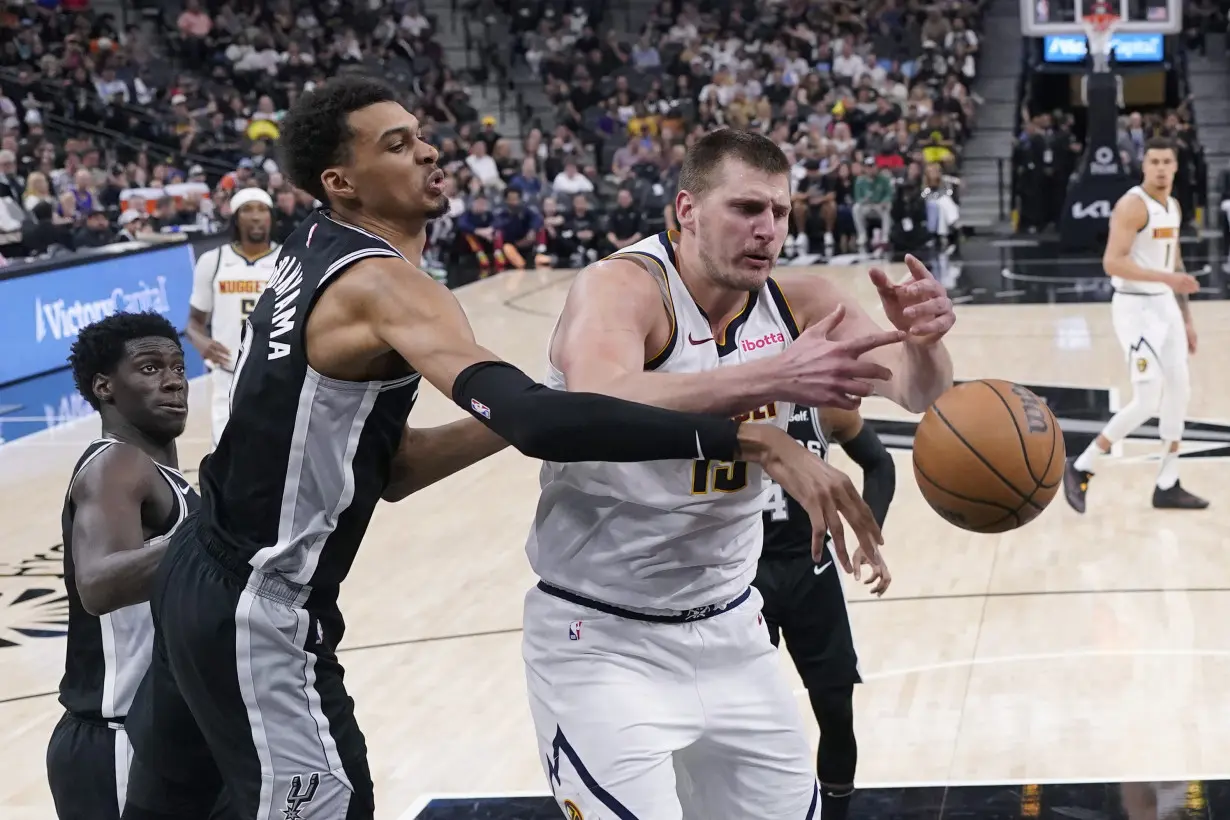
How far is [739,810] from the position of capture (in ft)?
11.0

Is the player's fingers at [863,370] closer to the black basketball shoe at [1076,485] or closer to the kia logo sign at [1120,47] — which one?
the black basketball shoe at [1076,485]

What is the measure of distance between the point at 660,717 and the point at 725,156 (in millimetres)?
1125

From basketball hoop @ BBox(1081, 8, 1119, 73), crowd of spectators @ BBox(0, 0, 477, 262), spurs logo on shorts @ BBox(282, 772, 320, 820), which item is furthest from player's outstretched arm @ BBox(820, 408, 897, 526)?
basketball hoop @ BBox(1081, 8, 1119, 73)

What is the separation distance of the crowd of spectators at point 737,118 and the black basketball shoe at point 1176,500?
1184 cm

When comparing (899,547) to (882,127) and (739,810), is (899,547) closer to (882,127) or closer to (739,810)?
(739,810)

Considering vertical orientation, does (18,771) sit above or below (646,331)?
below

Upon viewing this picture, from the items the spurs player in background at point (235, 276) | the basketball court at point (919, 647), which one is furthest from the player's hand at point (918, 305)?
the spurs player in background at point (235, 276)

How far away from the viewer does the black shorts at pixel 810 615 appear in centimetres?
444

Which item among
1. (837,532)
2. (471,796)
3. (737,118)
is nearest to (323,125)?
(837,532)

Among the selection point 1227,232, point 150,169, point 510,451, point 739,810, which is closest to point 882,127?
point 1227,232

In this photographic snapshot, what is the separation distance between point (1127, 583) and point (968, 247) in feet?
49.9

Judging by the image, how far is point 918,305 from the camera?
10.4 feet

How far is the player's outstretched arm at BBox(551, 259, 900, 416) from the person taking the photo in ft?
8.93

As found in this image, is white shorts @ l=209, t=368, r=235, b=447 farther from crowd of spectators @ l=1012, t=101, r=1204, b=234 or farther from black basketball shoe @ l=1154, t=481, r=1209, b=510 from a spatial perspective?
crowd of spectators @ l=1012, t=101, r=1204, b=234
